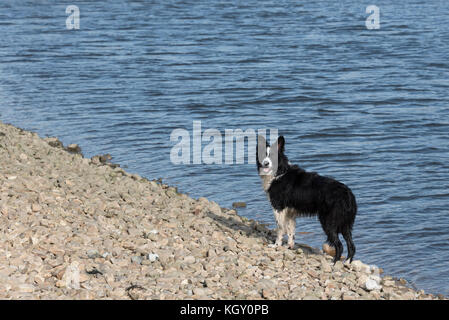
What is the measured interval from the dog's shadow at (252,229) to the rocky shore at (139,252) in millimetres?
30

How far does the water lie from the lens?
40.8 ft

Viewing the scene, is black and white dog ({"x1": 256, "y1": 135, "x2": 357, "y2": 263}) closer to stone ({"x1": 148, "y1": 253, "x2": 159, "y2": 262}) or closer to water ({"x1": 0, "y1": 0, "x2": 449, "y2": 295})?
water ({"x1": 0, "y1": 0, "x2": 449, "y2": 295})

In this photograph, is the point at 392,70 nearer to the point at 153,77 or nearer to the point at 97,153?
the point at 153,77

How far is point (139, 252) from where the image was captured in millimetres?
7965

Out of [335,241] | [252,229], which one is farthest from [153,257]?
[252,229]

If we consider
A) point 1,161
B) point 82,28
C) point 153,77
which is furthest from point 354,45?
point 1,161

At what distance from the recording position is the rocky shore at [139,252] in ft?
23.0

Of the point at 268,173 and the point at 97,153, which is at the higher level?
the point at 268,173

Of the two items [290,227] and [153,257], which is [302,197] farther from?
[153,257]

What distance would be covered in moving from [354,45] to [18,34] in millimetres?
14852

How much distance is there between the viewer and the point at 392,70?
23750 mm

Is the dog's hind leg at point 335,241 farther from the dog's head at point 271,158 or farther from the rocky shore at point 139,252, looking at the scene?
the dog's head at point 271,158

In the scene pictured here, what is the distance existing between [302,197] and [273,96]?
38.9 ft

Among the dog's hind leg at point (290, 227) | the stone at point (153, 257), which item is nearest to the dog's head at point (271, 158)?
the dog's hind leg at point (290, 227)
